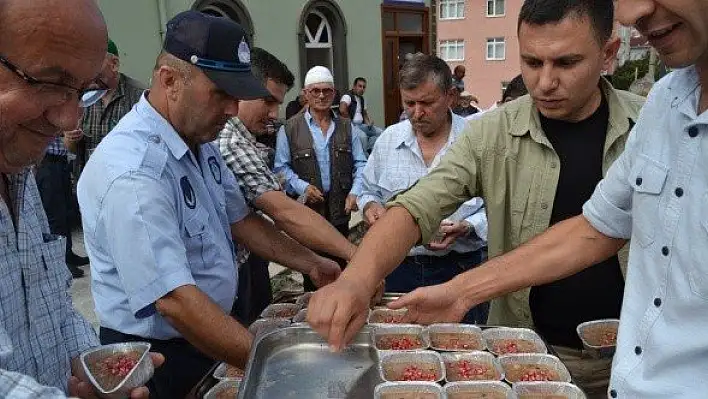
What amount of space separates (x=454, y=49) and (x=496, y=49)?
7.76ft

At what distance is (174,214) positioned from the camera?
166 centimetres

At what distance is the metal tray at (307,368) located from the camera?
1554mm

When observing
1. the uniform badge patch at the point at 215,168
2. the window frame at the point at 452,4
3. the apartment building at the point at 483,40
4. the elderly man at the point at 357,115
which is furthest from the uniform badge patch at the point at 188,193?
the window frame at the point at 452,4

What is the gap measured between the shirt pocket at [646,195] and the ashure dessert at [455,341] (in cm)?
69

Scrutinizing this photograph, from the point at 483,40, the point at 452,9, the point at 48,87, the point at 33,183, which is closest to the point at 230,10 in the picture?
the point at 33,183

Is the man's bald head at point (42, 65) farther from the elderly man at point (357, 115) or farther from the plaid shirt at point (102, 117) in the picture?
the elderly man at point (357, 115)

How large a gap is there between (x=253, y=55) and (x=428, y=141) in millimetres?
1155

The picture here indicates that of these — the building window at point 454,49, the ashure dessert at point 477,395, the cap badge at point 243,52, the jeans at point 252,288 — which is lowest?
the building window at point 454,49

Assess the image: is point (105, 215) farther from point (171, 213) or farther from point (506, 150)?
point (506, 150)

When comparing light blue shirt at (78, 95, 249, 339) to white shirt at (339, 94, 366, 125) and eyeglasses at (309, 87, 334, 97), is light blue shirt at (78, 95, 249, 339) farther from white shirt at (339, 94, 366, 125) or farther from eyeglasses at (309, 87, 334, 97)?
white shirt at (339, 94, 366, 125)

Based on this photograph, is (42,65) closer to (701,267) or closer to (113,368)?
(113,368)

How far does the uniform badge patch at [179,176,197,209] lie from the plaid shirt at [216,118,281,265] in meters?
0.87

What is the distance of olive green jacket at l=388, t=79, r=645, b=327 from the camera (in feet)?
6.43

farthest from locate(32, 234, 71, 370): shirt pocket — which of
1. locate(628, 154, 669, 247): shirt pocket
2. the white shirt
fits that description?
the white shirt
